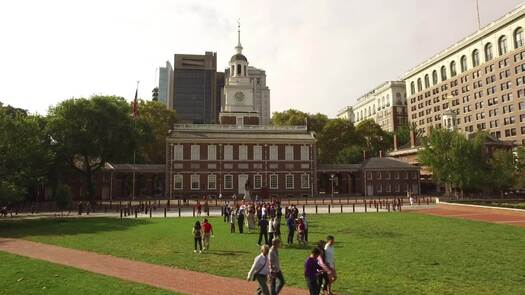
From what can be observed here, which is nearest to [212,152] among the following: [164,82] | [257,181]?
[257,181]

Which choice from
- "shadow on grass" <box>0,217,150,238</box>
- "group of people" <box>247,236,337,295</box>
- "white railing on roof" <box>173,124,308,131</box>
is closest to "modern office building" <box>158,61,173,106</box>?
"white railing on roof" <box>173,124,308,131</box>

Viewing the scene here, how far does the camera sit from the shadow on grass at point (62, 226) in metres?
25.0

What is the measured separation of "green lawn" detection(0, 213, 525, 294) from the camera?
12492mm

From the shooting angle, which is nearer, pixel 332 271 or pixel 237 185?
pixel 332 271

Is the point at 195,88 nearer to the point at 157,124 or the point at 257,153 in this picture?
the point at 157,124

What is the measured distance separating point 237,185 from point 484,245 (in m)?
44.6

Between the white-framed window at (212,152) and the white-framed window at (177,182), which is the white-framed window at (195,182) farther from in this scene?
the white-framed window at (212,152)

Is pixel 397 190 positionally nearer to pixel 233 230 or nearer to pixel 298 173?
pixel 298 173

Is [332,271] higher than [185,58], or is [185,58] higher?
[185,58]

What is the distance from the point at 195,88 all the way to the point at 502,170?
12690cm

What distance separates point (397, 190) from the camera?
67500 millimetres

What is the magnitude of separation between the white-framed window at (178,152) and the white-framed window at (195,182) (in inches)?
131

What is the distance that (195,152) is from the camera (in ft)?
202

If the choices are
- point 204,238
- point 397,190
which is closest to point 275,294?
point 204,238
